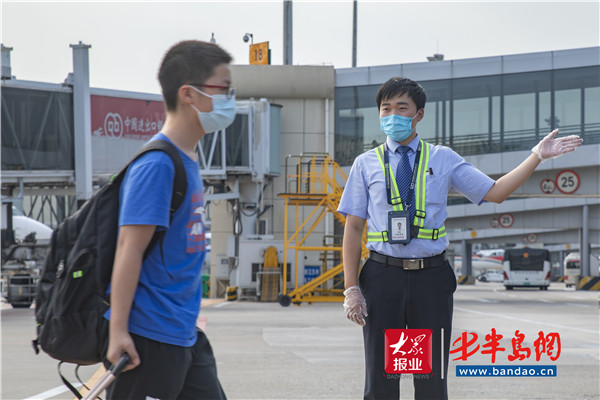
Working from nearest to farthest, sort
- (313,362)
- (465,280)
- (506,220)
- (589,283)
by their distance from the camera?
(313,362)
(506,220)
(589,283)
(465,280)

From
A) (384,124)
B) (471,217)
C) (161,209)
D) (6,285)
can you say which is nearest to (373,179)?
(384,124)

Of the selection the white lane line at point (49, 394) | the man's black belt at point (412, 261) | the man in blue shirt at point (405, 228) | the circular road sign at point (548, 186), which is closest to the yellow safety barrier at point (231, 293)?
the circular road sign at point (548, 186)

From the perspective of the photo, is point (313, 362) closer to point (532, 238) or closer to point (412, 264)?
point (412, 264)

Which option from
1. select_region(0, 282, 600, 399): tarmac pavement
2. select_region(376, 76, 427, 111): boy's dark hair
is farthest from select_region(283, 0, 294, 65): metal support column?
select_region(376, 76, 427, 111): boy's dark hair

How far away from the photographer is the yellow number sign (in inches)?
1441

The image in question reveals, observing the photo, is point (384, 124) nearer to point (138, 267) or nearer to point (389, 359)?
point (389, 359)

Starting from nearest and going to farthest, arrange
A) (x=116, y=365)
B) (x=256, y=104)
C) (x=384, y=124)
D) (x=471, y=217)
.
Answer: (x=116, y=365) < (x=384, y=124) < (x=256, y=104) < (x=471, y=217)

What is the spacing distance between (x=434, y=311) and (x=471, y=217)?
120 ft

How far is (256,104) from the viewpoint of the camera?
32.8m

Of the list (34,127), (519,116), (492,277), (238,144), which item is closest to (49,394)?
(34,127)

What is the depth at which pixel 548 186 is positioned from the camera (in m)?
33.5

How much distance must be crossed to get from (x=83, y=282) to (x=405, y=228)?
6.49 feet

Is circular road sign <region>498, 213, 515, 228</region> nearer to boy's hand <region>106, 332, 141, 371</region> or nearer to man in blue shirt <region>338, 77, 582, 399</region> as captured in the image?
man in blue shirt <region>338, 77, 582, 399</region>
